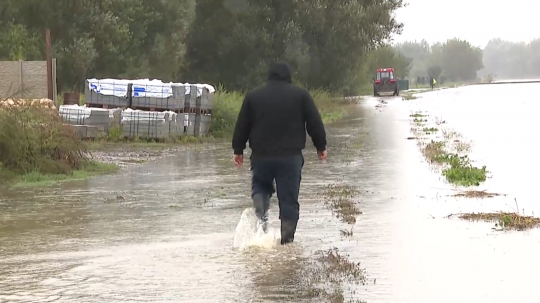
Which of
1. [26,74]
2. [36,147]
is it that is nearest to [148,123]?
[26,74]

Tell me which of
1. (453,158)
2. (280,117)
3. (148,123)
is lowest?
(453,158)

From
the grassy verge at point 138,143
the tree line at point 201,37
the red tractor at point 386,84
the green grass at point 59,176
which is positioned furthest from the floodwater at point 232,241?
the red tractor at point 386,84

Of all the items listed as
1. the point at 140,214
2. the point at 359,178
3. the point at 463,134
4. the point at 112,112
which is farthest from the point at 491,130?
the point at 140,214

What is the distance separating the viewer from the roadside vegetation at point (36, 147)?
583 inches

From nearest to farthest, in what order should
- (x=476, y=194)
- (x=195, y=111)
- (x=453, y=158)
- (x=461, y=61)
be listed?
(x=476, y=194), (x=453, y=158), (x=195, y=111), (x=461, y=61)

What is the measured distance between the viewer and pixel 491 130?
26578 mm

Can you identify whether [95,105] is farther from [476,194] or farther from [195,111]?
[476,194]

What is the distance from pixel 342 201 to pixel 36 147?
628 cm

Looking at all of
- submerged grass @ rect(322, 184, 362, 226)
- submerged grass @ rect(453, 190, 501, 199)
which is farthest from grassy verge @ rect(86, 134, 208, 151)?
submerged grass @ rect(453, 190, 501, 199)

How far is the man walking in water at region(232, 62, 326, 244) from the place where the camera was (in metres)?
8.48

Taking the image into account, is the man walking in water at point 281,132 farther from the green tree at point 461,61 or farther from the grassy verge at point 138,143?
the green tree at point 461,61

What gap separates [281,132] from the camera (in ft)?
27.9

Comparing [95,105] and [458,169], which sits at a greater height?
[95,105]

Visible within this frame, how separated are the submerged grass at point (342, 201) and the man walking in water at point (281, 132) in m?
1.53
